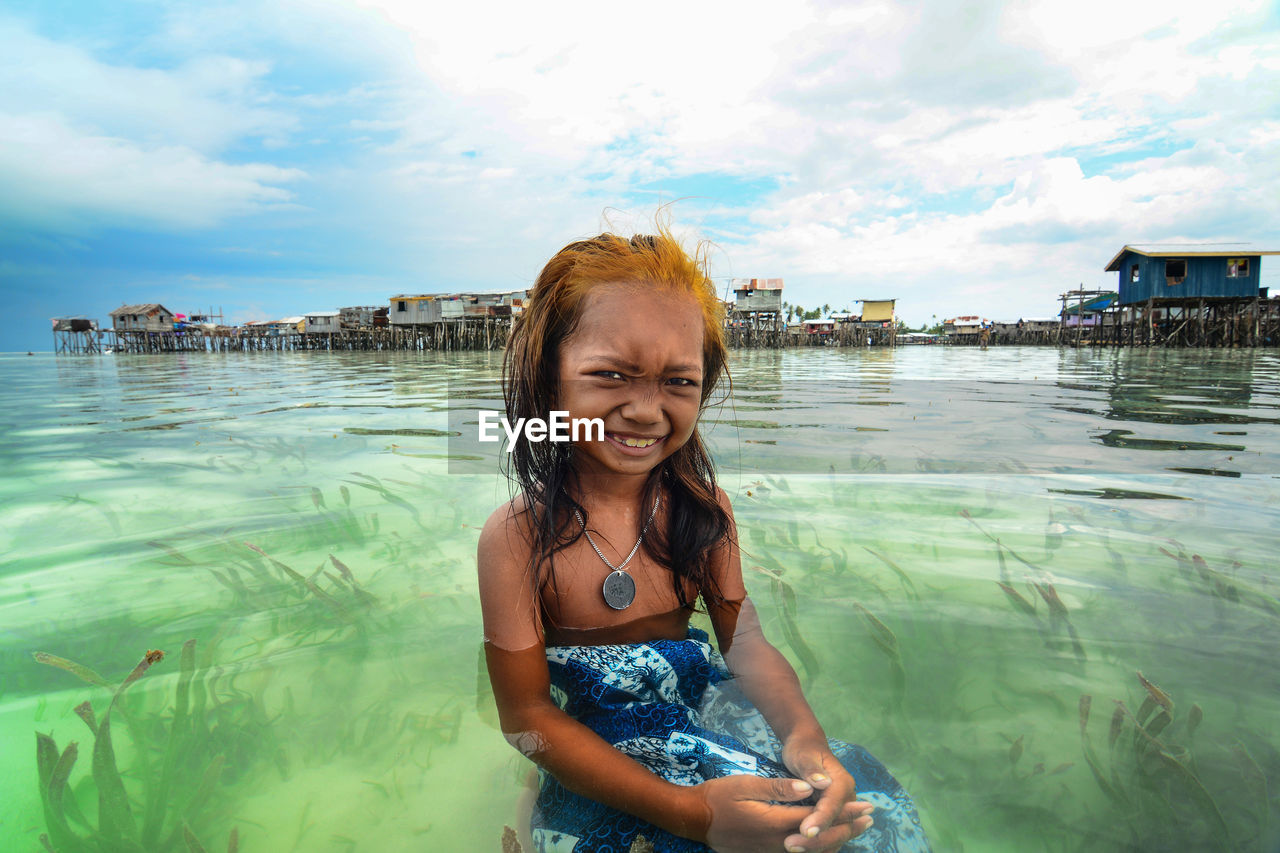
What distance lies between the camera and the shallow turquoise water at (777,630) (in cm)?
140

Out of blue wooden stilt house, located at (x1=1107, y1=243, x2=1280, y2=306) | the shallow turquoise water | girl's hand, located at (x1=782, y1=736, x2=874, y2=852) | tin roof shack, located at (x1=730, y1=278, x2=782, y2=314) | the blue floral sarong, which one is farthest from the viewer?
tin roof shack, located at (x1=730, y1=278, x2=782, y2=314)

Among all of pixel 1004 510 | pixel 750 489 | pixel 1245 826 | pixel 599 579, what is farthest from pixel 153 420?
pixel 1245 826

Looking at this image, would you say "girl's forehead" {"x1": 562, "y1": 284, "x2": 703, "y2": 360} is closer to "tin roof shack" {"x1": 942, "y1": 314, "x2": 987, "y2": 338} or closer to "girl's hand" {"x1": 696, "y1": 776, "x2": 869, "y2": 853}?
"girl's hand" {"x1": 696, "y1": 776, "x2": 869, "y2": 853}

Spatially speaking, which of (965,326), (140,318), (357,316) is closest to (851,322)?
(965,326)

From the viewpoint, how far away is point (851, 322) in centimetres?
5128

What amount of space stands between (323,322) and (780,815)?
192 ft

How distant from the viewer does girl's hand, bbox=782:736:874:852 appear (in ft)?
3.21

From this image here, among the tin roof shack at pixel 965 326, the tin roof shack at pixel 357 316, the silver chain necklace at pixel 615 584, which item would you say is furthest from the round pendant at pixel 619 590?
the tin roof shack at pixel 965 326

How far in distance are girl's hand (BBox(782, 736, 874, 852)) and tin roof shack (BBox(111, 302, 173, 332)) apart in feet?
225

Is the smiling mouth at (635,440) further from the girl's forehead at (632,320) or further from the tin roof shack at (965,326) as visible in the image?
the tin roof shack at (965,326)

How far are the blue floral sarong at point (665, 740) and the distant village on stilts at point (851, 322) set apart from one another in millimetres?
962

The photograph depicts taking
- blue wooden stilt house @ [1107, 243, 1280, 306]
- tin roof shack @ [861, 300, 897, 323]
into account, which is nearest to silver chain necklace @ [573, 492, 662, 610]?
blue wooden stilt house @ [1107, 243, 1280, 306]

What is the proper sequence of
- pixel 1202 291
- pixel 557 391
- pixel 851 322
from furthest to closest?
pixel 851 322 < pixel 1202 291 < pixel 557 391

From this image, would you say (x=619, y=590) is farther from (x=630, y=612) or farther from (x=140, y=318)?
(x=140, y=318)
